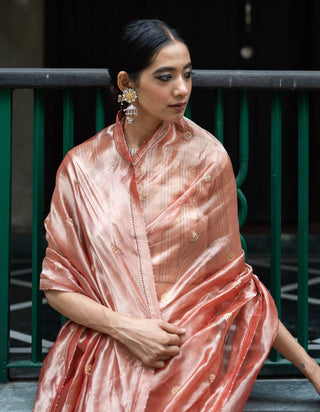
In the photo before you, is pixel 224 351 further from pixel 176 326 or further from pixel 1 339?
pixel 1 339

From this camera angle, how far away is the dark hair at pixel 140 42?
6.84ft

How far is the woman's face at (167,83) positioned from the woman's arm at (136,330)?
0.61 meters

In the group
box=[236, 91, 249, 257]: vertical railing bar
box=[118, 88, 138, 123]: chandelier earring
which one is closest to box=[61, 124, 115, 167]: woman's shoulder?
box=[118, 88, 138, 123]: chandelier earring

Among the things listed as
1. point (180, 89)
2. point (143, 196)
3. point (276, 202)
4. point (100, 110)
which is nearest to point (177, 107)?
point (180, 89)

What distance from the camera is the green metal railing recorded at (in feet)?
8.48

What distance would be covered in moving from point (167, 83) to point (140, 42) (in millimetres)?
143

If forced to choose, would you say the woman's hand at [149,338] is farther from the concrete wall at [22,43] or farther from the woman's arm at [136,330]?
the concrete wall at [22,43]

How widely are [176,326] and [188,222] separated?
1.05 feet

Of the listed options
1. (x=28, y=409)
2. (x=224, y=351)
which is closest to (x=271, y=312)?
(x=224, y=351)

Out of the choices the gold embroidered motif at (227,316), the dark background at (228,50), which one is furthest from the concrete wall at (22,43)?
the gold embroidered motif at (227,316)

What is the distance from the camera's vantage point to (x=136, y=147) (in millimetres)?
2277

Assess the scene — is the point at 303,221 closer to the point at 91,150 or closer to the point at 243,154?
the point at 243,154

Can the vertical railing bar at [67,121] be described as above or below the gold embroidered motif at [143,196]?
above

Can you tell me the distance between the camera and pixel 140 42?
82.4 inches
